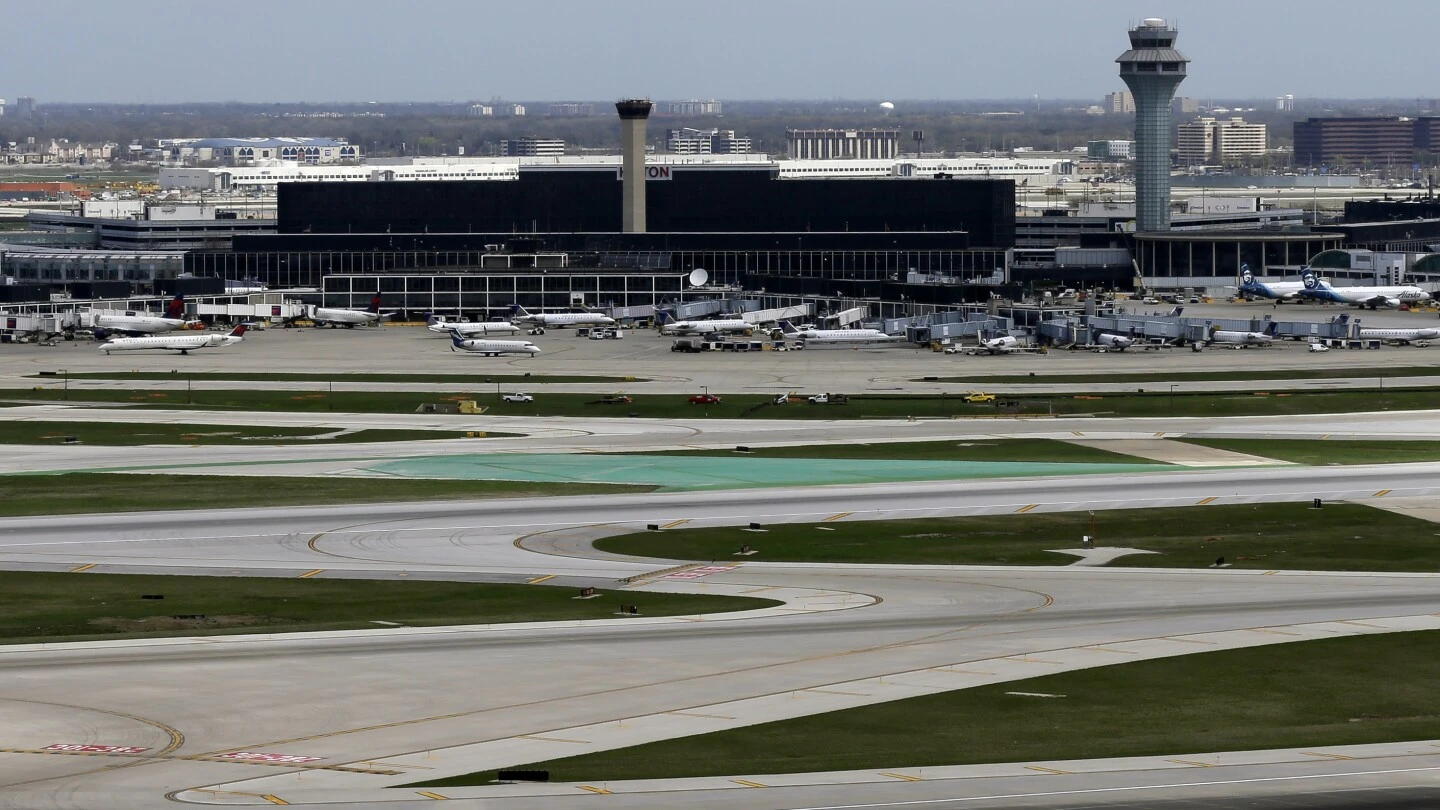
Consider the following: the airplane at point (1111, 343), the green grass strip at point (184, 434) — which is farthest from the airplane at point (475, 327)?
the green grass strip at point (184, 434)

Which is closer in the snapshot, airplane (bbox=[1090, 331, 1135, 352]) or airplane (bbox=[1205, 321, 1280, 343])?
airplane (bbox=[1090, 331, 1135, 352])

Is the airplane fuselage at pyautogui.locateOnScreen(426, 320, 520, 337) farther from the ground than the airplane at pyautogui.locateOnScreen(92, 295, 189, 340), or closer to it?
closer to it

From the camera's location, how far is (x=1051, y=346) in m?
166

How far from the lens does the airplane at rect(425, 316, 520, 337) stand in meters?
180

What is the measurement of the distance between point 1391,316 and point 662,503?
409 feet

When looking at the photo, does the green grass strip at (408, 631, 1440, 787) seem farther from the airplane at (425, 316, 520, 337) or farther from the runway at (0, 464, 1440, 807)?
the airplane at (425, 316, 520, 337)

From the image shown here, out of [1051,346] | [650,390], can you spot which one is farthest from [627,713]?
[1051,346]

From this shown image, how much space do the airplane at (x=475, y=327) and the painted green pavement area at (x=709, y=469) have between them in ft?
281

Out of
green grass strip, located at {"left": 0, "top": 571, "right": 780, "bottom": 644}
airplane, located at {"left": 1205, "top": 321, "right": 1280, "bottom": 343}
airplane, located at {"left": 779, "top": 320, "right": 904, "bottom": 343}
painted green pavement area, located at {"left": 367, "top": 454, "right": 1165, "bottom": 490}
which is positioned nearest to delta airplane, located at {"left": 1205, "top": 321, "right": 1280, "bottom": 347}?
airplane, located at {"left": 1205, "top": 321, "right": 1280, "bottom": 343}

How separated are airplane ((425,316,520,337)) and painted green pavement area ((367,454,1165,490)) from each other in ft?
281

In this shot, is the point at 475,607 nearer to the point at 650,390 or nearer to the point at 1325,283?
the point at 650,390

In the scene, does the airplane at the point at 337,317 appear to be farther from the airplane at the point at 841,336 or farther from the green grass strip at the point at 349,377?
the green grass strip at the point at 349,377

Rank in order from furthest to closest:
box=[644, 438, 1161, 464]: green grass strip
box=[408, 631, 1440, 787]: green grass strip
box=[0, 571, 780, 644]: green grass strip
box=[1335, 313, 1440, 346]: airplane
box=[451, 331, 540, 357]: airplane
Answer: box=[1335, 313, 1440, 346]: airplane
box=[451, 331, 540, 357]: airplane
box=[644, 438, 1161, 464]: green grass strip
box=[0, 571, 780, 644]: green grass strip
box=[408, 631, 1440, 787]: green grass strip

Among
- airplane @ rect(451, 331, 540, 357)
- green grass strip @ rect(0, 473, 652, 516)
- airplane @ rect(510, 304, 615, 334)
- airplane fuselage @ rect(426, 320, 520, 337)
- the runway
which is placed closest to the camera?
the runway
